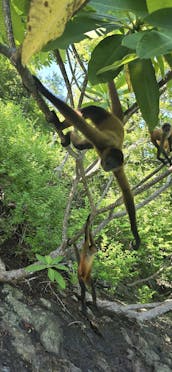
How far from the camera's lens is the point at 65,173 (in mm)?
5812

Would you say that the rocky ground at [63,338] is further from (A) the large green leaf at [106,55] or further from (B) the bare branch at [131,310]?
(A) the large green leaf at [106,55]

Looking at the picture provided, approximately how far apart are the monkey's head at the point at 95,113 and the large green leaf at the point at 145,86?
0.90m

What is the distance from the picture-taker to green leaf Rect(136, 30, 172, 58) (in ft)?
2.65

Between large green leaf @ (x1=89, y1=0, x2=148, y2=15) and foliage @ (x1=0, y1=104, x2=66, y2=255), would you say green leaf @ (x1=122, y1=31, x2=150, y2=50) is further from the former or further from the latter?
foliage @ (x1=0, y1=104, x2=66, y2=255)

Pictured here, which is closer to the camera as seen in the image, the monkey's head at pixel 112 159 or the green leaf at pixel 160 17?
the green leaf at pixel 160 17

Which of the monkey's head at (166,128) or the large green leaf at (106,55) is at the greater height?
the monkey's head at (166,128)

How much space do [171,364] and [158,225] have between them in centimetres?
185

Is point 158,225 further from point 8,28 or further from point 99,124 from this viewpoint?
point 8,28

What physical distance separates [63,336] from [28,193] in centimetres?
143

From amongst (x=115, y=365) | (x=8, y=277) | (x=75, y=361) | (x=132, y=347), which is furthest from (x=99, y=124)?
(x=132, y=347)

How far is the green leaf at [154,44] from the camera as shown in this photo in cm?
81

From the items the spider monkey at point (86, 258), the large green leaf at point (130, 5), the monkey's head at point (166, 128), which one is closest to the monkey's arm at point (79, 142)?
the spider monkey at point (86, 258)

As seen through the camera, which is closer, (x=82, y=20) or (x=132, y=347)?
(x=82, y=20)

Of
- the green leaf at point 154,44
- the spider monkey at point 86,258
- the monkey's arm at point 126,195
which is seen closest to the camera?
the green leaf at point 154,44
